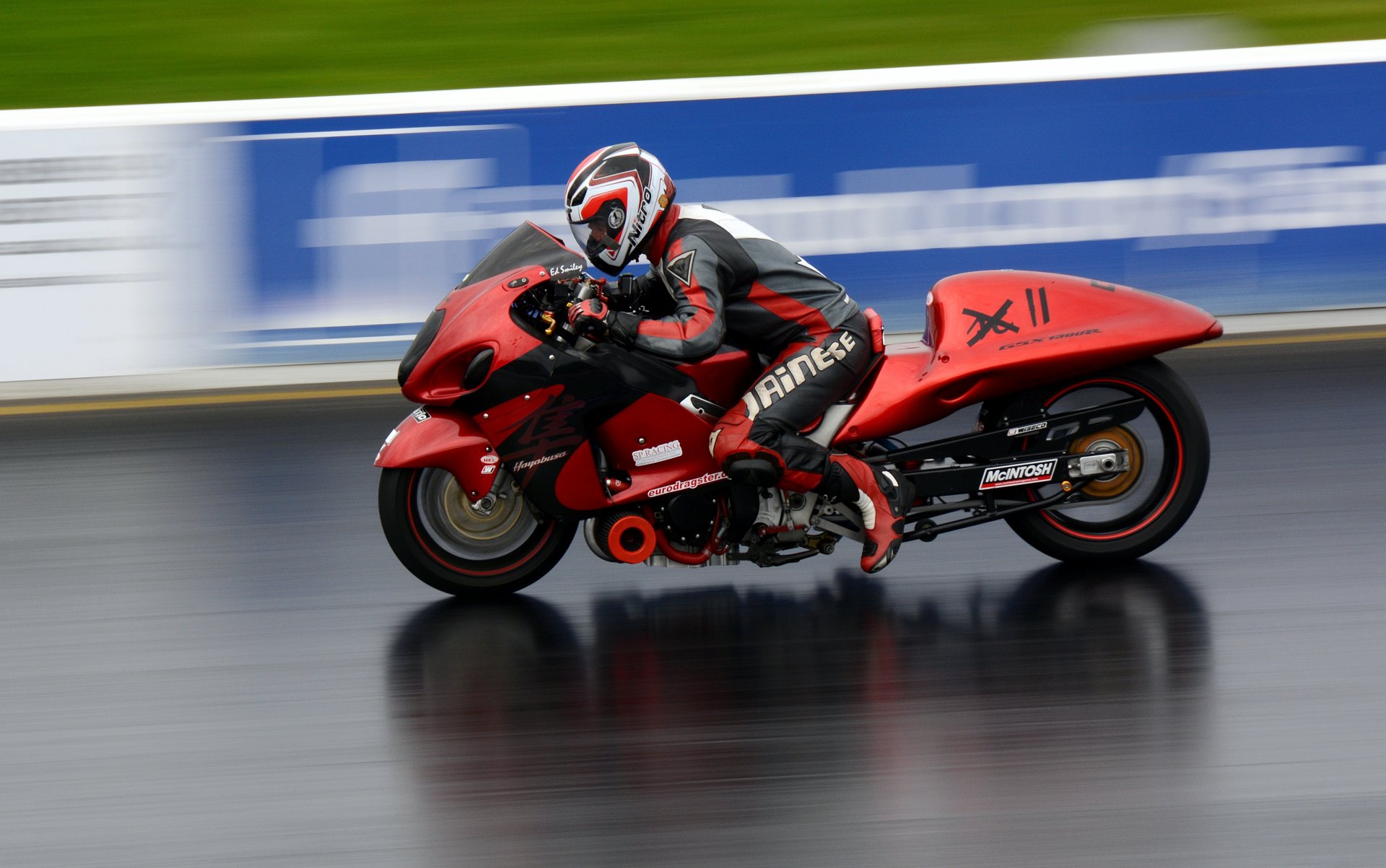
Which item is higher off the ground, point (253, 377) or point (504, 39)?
point (504, 39)

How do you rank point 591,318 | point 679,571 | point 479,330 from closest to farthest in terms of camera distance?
point 591,318 < point 479,330 < point 679,571

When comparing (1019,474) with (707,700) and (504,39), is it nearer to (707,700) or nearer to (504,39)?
(707,700)

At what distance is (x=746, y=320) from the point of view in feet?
18.3

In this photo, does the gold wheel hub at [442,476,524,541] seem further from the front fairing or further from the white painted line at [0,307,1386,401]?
the white painted line at [0,307,1386,401]

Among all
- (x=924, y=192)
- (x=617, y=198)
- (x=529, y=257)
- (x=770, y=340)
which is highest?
(x=924, y=192)

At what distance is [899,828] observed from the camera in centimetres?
404

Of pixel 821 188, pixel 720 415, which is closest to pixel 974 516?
pixel 720 415

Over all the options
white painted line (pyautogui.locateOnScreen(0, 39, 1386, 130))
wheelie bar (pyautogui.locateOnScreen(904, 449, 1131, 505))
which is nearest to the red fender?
wheelie bar (pyautogui.locateOnScreen(904, 449, 1131, 505))

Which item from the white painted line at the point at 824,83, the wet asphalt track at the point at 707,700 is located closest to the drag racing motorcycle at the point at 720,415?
the wet asphalt track at the point at 707,700

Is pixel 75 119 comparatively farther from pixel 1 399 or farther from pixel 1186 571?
pixel 1186 571

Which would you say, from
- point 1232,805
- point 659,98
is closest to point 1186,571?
point 1232,805

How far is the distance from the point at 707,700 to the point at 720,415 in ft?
3.86

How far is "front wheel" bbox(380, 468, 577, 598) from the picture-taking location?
5.71 m

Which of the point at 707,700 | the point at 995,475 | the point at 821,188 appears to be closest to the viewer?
the point at 707,700
